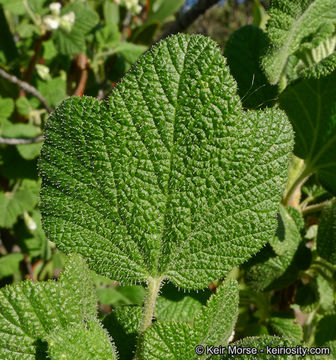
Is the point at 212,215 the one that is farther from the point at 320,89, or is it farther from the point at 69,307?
the point at 320,89

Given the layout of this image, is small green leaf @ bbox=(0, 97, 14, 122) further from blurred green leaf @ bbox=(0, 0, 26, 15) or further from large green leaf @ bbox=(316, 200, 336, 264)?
large green leaf @ bbox=(316, 200, 336, 264)

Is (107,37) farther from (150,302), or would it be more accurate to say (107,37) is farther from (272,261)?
(150,302)

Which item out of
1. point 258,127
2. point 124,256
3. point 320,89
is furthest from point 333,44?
point 124,256

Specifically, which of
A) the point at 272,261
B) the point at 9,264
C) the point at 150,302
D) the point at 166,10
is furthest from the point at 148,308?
the point at 166,10

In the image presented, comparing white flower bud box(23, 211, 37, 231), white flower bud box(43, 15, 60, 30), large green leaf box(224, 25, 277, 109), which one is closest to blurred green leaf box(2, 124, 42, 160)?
white flower bud box(23, 211, 37, 231)

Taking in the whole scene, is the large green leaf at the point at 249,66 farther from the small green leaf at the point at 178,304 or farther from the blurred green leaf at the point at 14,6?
the blurred green leaf at the point at 14,6

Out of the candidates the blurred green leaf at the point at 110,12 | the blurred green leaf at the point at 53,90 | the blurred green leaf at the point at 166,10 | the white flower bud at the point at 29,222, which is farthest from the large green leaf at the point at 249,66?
the blurred green leaf at the point at 166,10
